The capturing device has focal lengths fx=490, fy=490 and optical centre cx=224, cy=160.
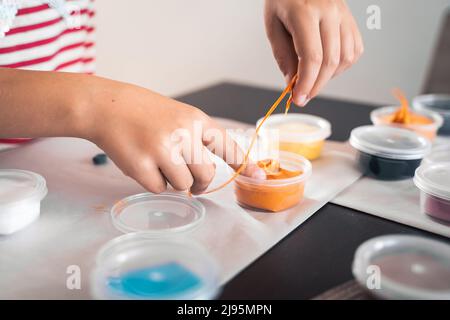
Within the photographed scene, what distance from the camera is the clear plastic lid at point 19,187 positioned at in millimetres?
688

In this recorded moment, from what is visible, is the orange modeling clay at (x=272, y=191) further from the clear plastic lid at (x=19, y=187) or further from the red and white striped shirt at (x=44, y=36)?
the red and white striped shirt at (x=44, y=36)

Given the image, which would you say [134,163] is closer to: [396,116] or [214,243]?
[214,243]

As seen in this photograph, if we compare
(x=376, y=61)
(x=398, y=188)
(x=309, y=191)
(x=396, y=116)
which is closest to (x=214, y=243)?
(x=309, y=191)

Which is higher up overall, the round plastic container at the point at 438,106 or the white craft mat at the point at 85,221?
the round plastic container at the point at 438,106

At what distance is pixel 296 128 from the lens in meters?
1.04

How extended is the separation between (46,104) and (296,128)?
0.54m

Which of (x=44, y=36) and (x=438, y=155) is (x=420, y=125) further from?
(x=44, y=36)

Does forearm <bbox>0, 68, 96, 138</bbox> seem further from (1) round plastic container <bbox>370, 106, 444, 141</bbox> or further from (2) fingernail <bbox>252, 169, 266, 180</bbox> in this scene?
(1) round plastic container <bbox>370, 106, 444, 141</bbox>

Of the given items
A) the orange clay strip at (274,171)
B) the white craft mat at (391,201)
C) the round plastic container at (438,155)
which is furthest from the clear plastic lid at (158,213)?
the round plastic container at (438,155)

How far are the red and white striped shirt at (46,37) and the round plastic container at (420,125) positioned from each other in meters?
0.71

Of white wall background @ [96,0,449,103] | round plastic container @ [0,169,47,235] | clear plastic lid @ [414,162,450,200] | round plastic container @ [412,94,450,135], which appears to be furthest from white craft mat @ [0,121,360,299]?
white wall background @ [96,0,449,103]

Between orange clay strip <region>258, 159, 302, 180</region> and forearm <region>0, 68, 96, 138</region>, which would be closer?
forearm <region>0, 68, 96, 138</region>

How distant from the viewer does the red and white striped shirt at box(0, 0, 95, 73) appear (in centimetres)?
→ 98

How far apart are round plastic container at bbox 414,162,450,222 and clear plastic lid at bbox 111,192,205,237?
35cm
